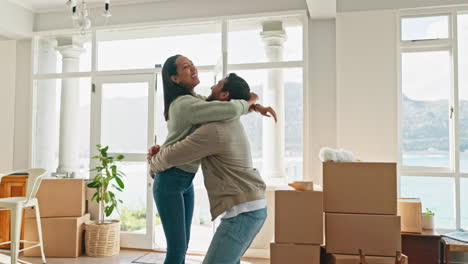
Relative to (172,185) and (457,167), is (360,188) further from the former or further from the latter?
(172,185)

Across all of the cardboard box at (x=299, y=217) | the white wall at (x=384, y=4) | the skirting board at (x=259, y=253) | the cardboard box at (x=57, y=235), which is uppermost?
the white wall at (x=384, y=4)

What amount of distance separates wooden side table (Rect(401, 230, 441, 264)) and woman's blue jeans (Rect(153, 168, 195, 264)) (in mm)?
2512

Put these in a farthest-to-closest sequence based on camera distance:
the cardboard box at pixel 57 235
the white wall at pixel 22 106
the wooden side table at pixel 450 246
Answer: the white wall at pixel 22 106
the cardboard box at pixel 57 235
the wooden side table at pixel 450 246

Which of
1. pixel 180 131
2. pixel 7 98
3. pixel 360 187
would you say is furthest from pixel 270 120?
pixel 7 98

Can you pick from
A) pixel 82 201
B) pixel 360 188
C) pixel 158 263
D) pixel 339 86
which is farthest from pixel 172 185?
pixel 82 201

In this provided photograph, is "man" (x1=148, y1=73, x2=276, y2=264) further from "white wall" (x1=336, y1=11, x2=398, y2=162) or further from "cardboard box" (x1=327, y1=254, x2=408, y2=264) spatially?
"white wall" (x1=336, y1=11, x2=398, y2=162)

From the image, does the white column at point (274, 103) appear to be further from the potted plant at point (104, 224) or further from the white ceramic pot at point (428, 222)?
the potted plant at point (104, 224)

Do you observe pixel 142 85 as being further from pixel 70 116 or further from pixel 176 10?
pixel 70 116

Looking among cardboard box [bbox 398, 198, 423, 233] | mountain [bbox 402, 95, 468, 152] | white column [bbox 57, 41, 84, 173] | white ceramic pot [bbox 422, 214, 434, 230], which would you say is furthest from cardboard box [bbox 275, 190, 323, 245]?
white column [bbox 57, 41, 84, 173]

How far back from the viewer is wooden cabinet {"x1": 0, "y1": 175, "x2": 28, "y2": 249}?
447 centimetres

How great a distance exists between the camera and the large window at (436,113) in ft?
12.6

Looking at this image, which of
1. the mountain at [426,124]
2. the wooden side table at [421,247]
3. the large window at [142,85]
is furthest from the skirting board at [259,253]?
the mountain at [426,124]

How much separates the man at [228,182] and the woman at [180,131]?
0.24 feet

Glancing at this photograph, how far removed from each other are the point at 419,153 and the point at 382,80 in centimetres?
83
